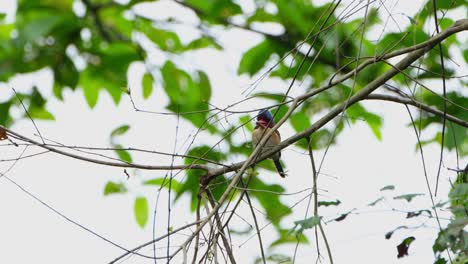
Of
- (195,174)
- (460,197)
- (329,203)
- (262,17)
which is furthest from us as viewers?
(262,17)

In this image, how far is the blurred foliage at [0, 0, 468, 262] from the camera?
3.52 m

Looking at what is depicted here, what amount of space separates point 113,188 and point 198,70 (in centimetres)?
83

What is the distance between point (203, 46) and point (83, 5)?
0.84 meters

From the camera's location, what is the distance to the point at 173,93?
185 inches

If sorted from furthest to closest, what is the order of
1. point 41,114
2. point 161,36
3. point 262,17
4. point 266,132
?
point 161,36, point 41,114, point 262,17, point 266,132

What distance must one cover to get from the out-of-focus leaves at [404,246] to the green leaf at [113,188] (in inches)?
102

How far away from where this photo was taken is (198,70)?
4.83m

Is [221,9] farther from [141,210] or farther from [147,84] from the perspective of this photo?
[141,210]

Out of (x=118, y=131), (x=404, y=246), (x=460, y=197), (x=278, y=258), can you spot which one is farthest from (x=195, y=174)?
(x=460, y=197)

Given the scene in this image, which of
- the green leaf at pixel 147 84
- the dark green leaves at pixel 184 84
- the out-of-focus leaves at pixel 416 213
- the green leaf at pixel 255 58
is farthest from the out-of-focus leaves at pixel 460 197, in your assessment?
the green leaf at pixel 147 84

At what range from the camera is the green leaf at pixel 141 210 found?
4918 mm


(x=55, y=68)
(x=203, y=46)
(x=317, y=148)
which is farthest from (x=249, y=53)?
(x=55, y=68)

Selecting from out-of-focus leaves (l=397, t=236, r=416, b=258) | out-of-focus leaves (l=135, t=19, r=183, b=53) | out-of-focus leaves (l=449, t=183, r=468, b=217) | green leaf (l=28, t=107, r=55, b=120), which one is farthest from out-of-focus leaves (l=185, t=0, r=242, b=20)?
out-of-focus leaves (l=449, t=183, r=468, b=217)

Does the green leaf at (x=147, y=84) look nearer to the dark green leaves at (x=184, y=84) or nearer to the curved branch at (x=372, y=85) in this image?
the dark green leaves at (x=184, y=84)
